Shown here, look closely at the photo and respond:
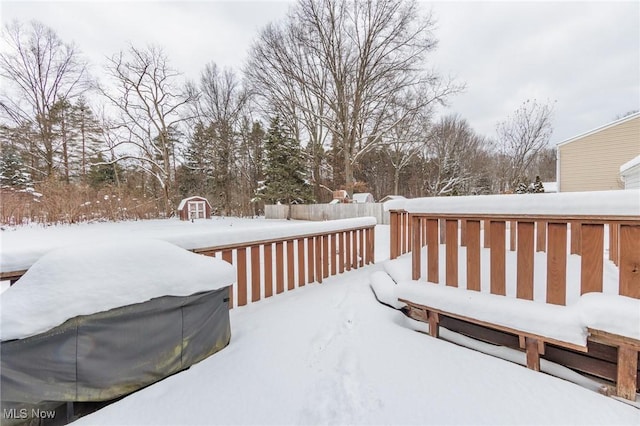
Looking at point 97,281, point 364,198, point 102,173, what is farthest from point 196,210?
point 97,281

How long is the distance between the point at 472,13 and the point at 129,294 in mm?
9529

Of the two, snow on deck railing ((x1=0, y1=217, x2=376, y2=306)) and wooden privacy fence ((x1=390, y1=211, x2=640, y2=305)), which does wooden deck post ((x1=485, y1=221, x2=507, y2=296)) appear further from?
snow on deck railing ((x1=0, y1=217, x2=376, y2=306))

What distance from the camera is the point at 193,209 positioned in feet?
59.5

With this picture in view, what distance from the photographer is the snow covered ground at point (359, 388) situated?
4.49 ft

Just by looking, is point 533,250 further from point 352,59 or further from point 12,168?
point 12,168

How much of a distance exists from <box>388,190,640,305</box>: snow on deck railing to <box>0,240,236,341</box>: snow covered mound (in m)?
1.71

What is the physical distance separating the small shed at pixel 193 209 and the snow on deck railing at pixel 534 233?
1793 centimetres

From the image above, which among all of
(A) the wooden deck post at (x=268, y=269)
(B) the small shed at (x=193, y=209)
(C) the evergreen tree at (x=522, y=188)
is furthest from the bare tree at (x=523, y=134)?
(B) the small shed at (x=193, y=209)

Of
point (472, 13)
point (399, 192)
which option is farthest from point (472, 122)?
point (472, 13)

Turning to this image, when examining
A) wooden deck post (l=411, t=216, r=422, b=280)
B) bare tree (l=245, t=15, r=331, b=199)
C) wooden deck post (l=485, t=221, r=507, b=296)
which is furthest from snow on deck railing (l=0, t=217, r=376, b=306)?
bare tree (l=245, t=15, r=331, b=199)

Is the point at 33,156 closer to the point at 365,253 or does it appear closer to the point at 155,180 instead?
the point at 155,180

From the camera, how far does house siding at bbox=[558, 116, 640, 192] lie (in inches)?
392

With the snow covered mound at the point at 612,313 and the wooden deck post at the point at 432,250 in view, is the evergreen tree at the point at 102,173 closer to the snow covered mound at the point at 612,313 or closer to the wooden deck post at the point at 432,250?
the wooden deck post at the point at 432,250

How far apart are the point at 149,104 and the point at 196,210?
8.81 m
